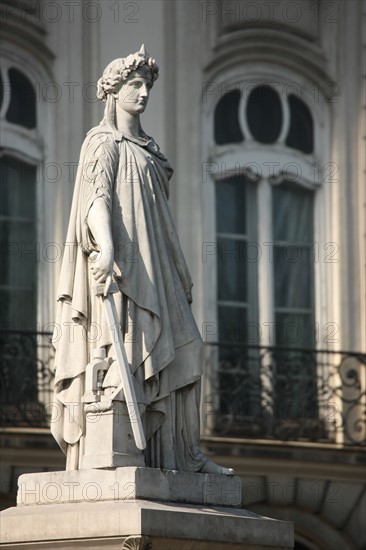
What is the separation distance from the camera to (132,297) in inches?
494

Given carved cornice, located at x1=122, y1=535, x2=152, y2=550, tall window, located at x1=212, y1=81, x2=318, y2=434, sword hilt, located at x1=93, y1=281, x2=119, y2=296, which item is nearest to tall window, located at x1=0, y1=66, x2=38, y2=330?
tall window, located at x1=212, y1=81, x2=318, y2=434

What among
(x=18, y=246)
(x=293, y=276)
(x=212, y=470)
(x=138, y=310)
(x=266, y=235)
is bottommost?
(x=212, y=470)

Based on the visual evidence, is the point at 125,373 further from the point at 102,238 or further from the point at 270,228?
the point at 270,228

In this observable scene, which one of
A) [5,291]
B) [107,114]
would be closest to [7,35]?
[5,291]

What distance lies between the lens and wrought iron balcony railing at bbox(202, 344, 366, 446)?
22.9 metres

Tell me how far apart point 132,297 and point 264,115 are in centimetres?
1156

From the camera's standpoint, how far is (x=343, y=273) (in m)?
24.0

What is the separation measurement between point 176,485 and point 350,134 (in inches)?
495

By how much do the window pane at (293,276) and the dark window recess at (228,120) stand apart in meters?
1.28

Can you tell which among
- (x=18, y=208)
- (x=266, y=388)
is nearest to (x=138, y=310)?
(x=18, y=208)

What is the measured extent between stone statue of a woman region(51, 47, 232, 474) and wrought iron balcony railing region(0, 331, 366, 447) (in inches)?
360

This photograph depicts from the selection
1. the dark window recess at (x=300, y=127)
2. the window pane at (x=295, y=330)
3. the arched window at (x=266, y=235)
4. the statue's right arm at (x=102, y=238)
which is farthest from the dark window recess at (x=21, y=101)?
the statue's right arm at (x=102, y=238)

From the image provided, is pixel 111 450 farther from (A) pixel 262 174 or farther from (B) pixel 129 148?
(A) pixel 262 174

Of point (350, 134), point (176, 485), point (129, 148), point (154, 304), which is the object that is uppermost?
point (350, 134)
